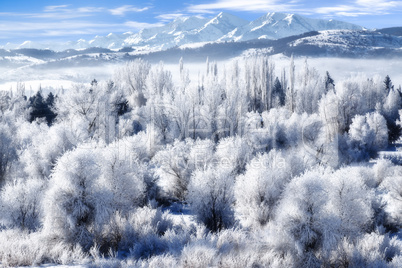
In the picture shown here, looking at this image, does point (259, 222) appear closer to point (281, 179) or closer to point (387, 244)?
point (281, 179)

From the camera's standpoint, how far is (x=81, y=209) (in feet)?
46.1

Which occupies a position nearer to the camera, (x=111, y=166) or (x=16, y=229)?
(x=16, y=229)

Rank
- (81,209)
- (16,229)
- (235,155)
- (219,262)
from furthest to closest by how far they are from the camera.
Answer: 1. (235,155)
2. (16,229)
3. (81,209)
4. (219,262)

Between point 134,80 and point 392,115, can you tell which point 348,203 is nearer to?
point 392,115

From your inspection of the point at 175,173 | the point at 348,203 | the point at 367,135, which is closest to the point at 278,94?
the point at 367,135

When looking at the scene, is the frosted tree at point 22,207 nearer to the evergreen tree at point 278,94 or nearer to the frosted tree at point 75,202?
the frosted tree at point 75,202

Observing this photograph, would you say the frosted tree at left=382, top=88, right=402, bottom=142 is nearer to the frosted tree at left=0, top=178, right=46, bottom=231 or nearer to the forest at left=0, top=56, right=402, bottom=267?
the forest at left=0, top=56, right=402, bottom=267

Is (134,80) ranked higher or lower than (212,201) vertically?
higher

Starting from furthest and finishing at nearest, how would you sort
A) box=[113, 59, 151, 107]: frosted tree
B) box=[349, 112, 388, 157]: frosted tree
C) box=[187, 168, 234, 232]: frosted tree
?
box=[113, 59, 151, 107]: frosted tree, box=[349, 112, 388, 157]: frosted tree, box=[187, 168, 234, 232]: frosted tree

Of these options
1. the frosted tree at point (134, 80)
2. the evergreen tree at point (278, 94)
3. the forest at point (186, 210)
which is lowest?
the forest at point (186, 210)

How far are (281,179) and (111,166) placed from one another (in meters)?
10.5

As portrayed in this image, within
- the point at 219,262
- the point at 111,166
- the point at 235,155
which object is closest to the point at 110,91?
the point at 235,155

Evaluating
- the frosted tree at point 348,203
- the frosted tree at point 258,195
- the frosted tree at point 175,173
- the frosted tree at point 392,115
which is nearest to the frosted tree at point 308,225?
the frosted tree at point 348,203

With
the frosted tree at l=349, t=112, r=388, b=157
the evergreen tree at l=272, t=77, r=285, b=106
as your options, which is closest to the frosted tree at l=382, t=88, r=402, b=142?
the frosted tree at l=349, t=112, r=388, b=157
